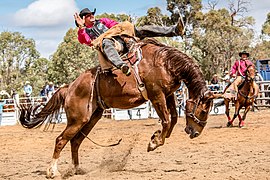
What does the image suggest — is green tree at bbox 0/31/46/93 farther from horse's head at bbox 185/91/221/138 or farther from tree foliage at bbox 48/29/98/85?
horse's head at bbox 185/91/221/138

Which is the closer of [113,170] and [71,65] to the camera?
[113,170]

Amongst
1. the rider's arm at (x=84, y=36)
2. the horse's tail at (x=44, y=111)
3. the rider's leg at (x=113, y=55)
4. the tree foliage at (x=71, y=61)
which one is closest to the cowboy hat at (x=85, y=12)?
the rider's arm at (x=84, y=36)

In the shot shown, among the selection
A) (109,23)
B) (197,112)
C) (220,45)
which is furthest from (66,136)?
(220,45)

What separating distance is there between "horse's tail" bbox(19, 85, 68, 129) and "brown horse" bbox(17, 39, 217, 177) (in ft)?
0.13

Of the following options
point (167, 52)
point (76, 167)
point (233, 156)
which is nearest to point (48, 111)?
point (76, 167)

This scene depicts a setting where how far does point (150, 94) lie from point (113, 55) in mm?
766

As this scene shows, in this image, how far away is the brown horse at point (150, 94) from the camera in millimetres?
6355

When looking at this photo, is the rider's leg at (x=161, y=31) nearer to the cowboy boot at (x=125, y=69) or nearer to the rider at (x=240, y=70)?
the cowboy boot at (x=125, y=69)

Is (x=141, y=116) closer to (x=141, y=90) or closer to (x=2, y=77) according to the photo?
(x=141, y=90)

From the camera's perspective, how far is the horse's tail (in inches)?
295

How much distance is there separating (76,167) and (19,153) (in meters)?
3.22

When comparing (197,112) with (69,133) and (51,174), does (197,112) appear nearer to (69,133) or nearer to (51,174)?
(69,133)

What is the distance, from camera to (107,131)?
564 inches

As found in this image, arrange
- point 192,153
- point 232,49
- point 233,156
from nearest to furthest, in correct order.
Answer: point 233,156 → point 192,153 → point 232,49
